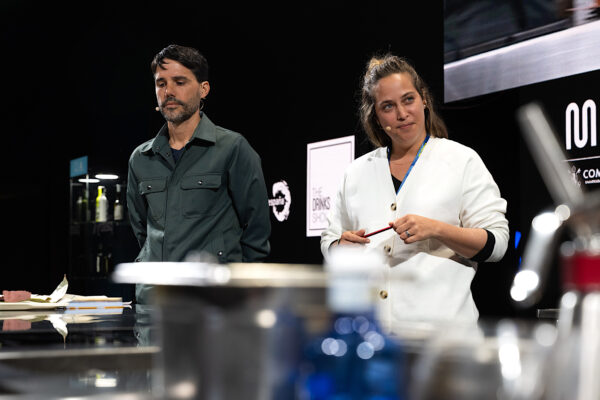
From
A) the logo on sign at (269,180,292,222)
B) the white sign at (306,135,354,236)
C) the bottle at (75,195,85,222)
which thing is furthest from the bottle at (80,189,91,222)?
the white sign at (306,135,354,236)

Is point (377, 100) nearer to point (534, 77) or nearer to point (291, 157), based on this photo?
point (534, 77)

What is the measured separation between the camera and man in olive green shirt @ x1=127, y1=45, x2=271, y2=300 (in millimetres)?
2498

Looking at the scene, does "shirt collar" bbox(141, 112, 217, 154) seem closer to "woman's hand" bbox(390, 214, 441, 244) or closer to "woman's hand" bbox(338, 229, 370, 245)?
"woman's hand" bbox(338, 229, 370, 245)

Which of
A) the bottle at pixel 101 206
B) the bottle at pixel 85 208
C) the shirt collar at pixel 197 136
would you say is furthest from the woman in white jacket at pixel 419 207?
the bottle at pixel 85 208

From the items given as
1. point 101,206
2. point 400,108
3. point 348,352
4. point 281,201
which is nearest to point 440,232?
point 400,108

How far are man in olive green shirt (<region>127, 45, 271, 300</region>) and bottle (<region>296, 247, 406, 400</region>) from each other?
1.94 m

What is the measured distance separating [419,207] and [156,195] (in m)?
0.93

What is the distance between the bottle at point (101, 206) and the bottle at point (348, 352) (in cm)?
693

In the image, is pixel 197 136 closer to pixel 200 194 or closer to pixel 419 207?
pixel 200 194

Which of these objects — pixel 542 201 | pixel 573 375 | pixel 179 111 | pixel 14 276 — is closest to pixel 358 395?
pixel 573 375

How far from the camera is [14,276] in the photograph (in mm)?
8516

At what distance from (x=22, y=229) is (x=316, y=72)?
4646 mm

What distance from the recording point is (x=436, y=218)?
2.10m

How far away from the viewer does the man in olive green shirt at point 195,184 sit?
2498mm
